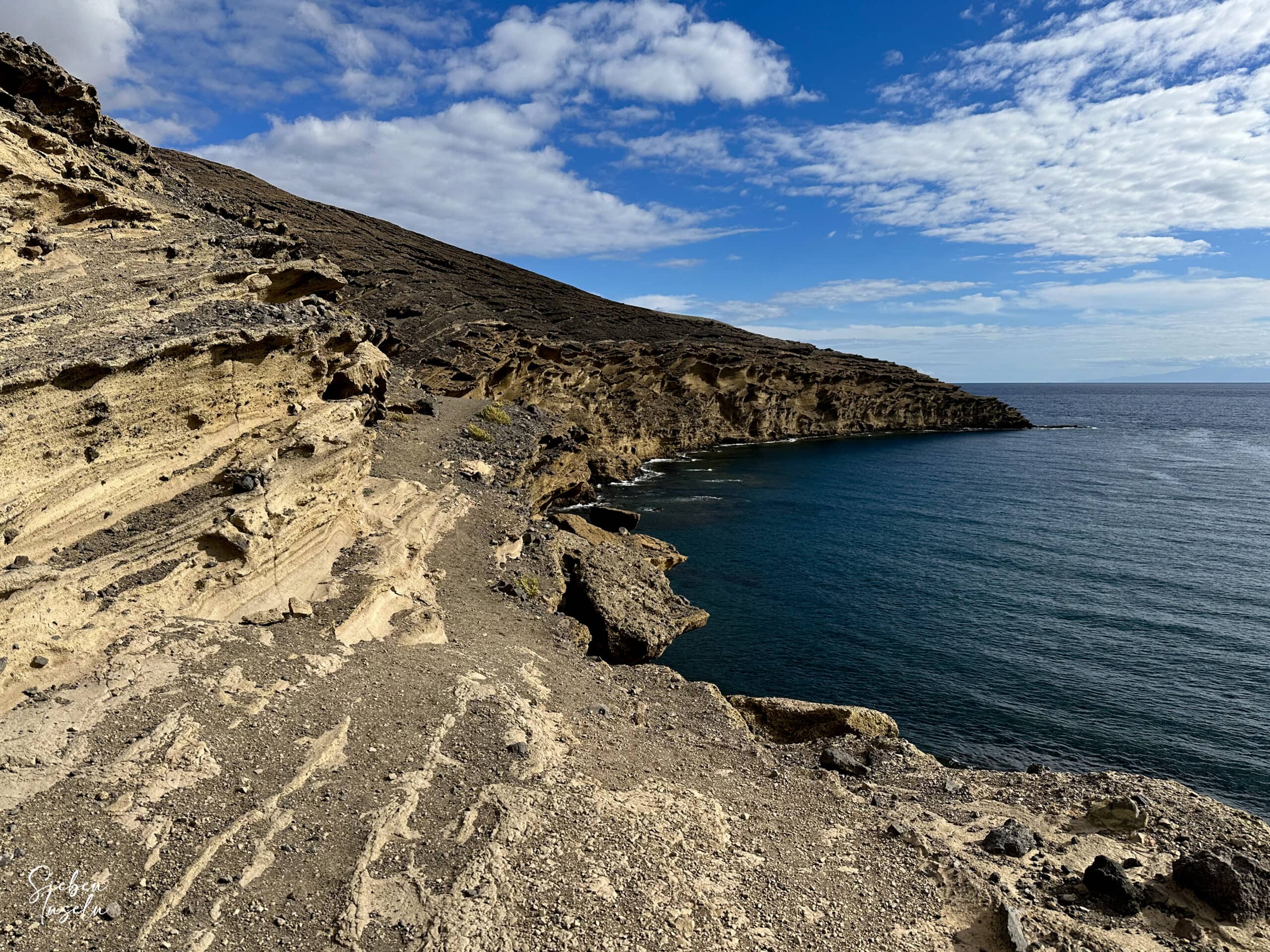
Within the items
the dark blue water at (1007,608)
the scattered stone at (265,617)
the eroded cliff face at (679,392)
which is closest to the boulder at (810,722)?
the dark blue water at (1007,608)

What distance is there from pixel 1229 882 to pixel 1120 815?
2.38 m

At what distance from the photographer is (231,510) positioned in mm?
12281

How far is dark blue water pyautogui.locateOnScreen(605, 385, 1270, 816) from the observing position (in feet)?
65.1

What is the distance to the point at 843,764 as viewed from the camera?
45.5 feet

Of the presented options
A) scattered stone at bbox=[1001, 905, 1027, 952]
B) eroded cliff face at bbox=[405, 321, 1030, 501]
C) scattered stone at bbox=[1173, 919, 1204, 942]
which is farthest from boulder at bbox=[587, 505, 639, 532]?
scattered stone at bbox=[1173, 919, 1204, 942]

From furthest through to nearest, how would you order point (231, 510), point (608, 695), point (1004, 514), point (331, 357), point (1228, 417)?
point (1228, 417)
point (1004, 514)
point (331, 357)
point (608, 695)
point (231, 510)

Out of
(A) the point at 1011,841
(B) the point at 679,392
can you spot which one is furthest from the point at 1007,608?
(B) the point at 679,392

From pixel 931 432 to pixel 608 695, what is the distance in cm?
10298

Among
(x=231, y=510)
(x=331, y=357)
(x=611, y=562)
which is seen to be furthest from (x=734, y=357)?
(x=231, y=510)

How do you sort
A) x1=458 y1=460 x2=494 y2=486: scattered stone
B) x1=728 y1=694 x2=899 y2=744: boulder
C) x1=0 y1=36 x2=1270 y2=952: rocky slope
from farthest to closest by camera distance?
x1=458 y1=460 x2=494 y2=486: scattered stone < x1=728 y1=694 x2=899 y2=744: boulder < x1=0 y1=36 x2=1270 y2=952: rocky slope

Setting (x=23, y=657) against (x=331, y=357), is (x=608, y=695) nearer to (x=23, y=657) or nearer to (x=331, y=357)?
(x=23, y=657)
